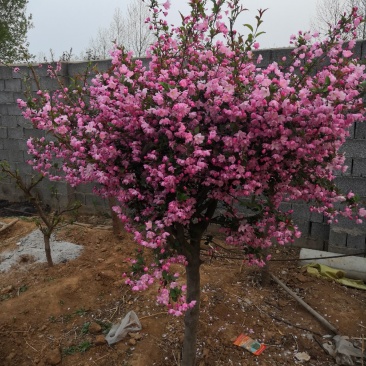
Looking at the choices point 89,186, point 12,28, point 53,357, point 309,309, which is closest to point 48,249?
point 53,357

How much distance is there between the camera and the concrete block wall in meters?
3.88

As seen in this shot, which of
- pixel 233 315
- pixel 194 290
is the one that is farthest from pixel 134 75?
pixel 233 315

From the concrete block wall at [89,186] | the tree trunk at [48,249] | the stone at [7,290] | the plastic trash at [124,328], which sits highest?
the concrete block wall at [89,186]

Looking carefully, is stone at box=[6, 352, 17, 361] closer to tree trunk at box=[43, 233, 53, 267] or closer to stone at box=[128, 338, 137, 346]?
stone at box=[128, 338, 137, 346]

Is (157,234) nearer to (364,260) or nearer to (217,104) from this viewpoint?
(217,104)

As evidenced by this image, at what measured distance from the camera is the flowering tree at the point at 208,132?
1511mm

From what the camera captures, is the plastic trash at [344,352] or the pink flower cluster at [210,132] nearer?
the pink flower cluster at [210,132]

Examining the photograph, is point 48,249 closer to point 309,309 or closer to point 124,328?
point 124,328

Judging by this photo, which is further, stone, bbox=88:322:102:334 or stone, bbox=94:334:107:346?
stone, bbox=88:322:102:334

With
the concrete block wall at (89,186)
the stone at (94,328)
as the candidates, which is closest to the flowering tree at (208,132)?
the stone at (94,328)

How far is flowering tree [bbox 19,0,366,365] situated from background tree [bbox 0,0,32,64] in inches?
636

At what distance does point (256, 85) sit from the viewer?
A: 5.36ft

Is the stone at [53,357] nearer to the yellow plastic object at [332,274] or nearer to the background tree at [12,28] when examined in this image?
the yellow plastic object at [332,274]

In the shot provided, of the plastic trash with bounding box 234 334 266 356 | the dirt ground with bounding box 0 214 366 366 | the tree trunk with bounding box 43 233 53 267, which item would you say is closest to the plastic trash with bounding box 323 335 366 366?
the dirt ground with bounding box 0 214 366 366
